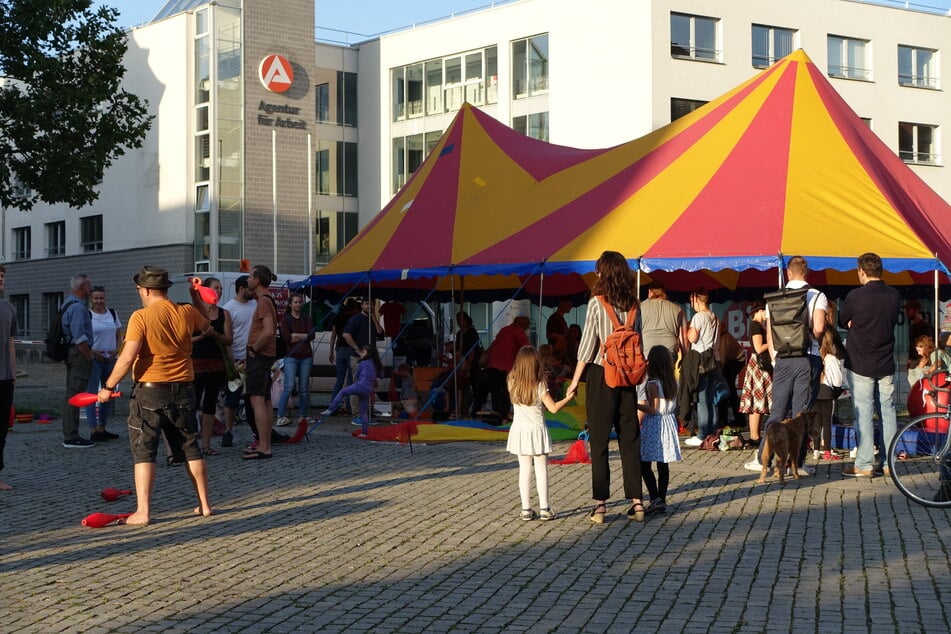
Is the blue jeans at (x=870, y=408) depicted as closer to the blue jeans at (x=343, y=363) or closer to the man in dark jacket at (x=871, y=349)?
the man in dark jacket at (x=871, y=349)

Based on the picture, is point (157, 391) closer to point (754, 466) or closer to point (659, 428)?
point (659, 428)

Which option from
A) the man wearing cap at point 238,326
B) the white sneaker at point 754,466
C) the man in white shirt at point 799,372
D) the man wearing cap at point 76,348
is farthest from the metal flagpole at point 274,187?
the man in white shirt at point 799,372

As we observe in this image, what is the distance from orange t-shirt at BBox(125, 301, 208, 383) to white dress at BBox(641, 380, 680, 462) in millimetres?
3292

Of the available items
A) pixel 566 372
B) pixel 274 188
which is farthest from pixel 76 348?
pixel 274 188

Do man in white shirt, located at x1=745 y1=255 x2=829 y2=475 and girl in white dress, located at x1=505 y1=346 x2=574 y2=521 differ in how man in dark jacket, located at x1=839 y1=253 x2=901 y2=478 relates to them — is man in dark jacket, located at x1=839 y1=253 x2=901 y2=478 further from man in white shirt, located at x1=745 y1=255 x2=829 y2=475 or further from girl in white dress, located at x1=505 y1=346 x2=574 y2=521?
girl in white dress, located at x1=505 y1=346 x2=574 y2=521

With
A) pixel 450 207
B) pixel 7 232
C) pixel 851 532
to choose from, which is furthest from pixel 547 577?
pixel 7 232

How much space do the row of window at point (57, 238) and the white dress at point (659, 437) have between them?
38.9m

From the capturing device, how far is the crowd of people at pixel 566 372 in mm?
8883

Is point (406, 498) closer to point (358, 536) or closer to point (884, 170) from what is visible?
point (358, 536)

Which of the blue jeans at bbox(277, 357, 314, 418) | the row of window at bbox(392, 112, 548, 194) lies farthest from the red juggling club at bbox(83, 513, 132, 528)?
the row of window at bbox(392, 112, 548, 194)

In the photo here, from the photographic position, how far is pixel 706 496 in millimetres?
10031

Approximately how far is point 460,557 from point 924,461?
3826mm

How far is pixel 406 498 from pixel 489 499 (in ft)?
2.15

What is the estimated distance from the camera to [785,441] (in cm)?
1042
